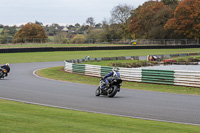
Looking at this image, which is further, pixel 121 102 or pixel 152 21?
pixel 152 21

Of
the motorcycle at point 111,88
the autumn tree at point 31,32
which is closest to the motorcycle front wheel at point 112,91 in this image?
the motorcycle at point 111,88

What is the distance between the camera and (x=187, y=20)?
79938 mm

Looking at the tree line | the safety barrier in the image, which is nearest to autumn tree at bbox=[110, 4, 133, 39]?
the tree line

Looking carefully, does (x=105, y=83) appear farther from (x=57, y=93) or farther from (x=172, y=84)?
(x=172, y=84)

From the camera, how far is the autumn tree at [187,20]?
262 feet

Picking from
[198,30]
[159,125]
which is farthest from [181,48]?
[159,125]

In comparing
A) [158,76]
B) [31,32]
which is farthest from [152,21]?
[158,76]

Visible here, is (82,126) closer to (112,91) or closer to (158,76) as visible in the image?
(112,91)

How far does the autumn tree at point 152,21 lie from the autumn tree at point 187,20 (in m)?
4.21

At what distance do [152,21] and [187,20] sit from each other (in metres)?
11.1

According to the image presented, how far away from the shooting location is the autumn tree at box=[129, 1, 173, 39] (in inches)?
3364

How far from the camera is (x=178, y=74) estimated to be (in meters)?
21.1

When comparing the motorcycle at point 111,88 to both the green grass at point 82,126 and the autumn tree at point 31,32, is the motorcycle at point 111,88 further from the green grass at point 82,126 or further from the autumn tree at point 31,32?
the autumn tree at point 31,32

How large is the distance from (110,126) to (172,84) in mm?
13312
